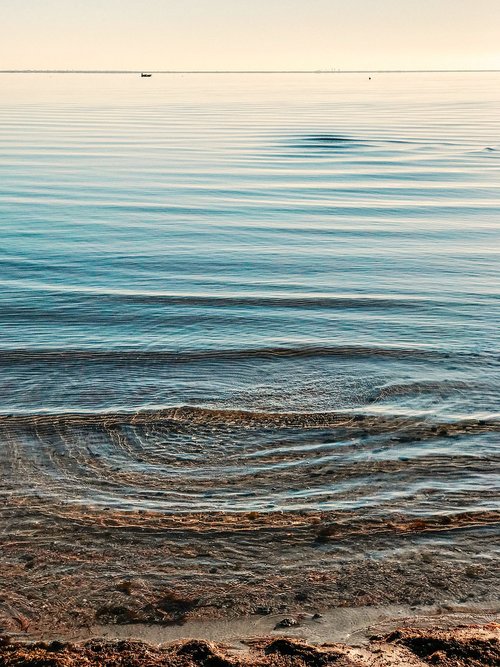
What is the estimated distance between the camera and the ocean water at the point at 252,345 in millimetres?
5332

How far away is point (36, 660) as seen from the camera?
3.35 m

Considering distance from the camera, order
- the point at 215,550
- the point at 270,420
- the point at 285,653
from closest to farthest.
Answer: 1. the point at 285,653
2. the point at 215,550
3. the point at 270,420

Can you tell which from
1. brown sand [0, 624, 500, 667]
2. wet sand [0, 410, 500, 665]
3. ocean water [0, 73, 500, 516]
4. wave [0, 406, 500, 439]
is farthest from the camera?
wave [0, 406, 500, 439]

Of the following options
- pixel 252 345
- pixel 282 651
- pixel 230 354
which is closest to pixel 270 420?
pixel 230 354

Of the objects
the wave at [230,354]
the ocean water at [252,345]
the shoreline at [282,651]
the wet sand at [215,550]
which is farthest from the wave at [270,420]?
the shoreline at [282,651]

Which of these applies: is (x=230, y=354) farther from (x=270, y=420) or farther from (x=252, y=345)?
(x=270, y=420)

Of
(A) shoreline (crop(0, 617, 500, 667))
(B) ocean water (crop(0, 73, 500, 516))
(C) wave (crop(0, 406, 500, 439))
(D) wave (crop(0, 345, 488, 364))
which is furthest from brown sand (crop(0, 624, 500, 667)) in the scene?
(D) wave (crop(0, 345, 488, 364))

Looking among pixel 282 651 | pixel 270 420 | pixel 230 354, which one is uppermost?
pixel 230 354

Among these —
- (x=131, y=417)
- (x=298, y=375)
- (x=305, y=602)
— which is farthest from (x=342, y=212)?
(x=305, y=602)

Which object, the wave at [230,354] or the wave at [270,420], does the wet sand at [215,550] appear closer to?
the wave at [270,420]

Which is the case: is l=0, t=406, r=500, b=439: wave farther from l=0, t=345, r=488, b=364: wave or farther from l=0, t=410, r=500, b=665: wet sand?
l=0, t=345, r=488, b=364: wave

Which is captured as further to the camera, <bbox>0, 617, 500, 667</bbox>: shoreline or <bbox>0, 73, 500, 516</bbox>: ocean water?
<bbox>0, 73, 500, 516</bbox>: ocean water

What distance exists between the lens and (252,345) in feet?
26.4

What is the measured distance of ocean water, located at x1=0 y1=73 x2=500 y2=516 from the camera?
5332 mm
